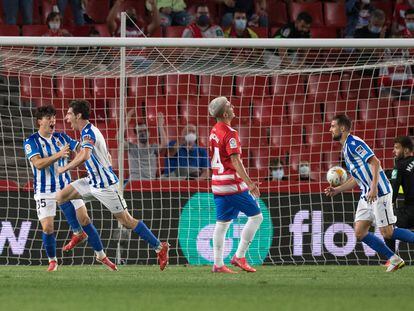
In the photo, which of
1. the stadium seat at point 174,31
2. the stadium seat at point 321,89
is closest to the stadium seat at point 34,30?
the stadium seat at point 174,31

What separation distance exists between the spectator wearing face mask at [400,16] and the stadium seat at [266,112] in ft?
13.2

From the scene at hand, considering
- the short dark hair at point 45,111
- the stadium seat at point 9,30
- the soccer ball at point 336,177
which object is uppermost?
the stadium seat at point 9,30

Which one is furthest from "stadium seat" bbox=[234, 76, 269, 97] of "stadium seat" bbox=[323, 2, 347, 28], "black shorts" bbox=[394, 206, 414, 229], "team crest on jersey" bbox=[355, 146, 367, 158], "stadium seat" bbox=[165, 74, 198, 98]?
"team crest on jersey" bbox=[355, 146, 367, 158]

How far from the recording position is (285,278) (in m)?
10.9

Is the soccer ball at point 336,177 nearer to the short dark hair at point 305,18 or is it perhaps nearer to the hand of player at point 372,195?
the hand of player at point 372,195

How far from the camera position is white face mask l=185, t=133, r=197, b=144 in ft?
49.9

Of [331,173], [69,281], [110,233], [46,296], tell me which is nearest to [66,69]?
[110,233]

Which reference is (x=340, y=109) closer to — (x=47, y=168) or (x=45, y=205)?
(x=47, y=168)

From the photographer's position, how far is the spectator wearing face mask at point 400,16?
19.1m

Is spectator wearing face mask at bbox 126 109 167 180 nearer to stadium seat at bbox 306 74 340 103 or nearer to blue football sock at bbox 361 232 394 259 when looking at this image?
stadium seat at bbox 306 74 340 103

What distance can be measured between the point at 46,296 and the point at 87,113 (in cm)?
371

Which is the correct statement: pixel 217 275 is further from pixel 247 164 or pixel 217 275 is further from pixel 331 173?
pixel 247 164

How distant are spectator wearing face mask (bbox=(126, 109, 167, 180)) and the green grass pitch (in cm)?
278

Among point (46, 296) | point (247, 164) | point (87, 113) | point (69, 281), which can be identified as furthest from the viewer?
point (247, 164)
